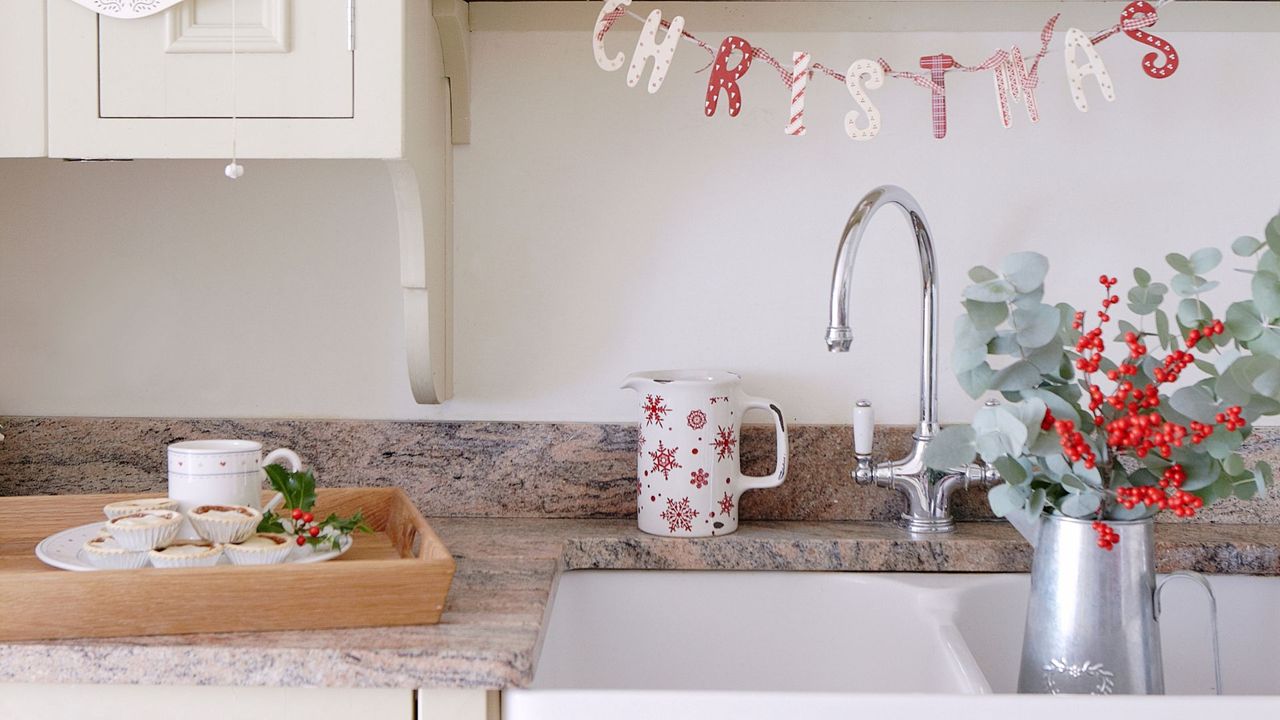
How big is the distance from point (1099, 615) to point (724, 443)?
0.43m

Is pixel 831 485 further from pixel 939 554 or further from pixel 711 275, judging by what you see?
pixel 711 275

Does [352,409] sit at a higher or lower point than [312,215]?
lower

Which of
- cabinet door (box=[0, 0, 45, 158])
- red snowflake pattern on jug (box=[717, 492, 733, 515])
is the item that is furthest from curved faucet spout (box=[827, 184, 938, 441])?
cabinet door (box=[0, 0, 45, 158])

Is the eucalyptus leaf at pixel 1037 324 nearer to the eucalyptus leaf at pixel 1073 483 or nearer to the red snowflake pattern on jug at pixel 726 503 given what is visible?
the eucalyptus leaf at pixel 1073 483

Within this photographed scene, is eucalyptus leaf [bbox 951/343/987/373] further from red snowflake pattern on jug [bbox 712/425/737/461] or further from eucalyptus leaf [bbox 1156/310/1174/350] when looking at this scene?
red snowflake pattern on jug [bbox 712/425/737/461]

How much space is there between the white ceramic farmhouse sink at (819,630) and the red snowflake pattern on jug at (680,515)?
0.06 meters

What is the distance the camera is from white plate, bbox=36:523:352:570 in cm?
91

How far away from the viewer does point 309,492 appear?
103 centimetres

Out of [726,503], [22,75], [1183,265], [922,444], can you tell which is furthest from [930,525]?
[22,75]

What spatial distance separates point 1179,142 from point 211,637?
3.98 ft

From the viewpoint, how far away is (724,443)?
1.19 metres

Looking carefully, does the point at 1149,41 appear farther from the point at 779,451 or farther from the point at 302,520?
the point at 302,520

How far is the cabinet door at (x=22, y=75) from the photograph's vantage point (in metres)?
0.98

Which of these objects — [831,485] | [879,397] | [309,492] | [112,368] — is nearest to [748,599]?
[831,485]
